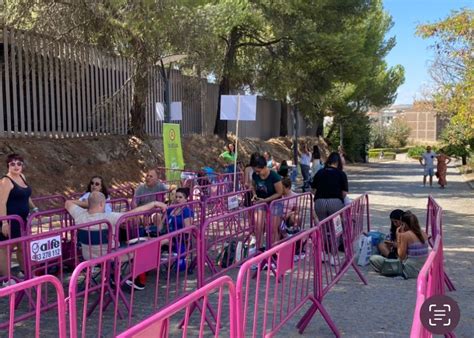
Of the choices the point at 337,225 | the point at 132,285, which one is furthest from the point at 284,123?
the point at 132,285

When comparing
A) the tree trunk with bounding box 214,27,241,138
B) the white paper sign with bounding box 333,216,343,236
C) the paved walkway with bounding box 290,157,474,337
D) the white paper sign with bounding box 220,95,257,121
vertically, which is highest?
the tree trunk with bounding box 214,27,241,138

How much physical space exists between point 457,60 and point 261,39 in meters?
8.99

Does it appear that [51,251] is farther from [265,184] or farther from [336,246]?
[265,184]

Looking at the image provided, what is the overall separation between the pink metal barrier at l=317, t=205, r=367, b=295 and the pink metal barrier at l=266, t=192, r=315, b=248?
3.34 ft

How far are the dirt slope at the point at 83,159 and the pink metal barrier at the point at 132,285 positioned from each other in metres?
6.53

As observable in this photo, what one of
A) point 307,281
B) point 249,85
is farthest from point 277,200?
point 249,85

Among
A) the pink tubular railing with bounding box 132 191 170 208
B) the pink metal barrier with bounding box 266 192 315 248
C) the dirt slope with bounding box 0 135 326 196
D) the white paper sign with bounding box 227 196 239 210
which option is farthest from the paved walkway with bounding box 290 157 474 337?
the dirt slope with bounding box 0 135 326 196

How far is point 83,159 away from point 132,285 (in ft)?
34.0

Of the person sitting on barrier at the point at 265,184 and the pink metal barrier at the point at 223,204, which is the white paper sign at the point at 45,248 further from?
the pink metal barrier at the point at 223,204

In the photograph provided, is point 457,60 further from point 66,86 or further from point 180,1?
point 66,86

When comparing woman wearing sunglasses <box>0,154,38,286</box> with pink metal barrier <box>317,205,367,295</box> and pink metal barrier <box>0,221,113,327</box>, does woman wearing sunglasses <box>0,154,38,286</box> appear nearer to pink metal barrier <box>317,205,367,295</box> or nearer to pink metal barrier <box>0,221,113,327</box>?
pink metal barrier <box>0,221,113,327</box>

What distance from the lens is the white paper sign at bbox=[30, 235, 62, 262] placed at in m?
4.76

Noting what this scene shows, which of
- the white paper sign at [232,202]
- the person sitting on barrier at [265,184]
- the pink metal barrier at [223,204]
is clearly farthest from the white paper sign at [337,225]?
the white paper sign at [232,202]

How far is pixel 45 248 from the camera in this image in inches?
192
